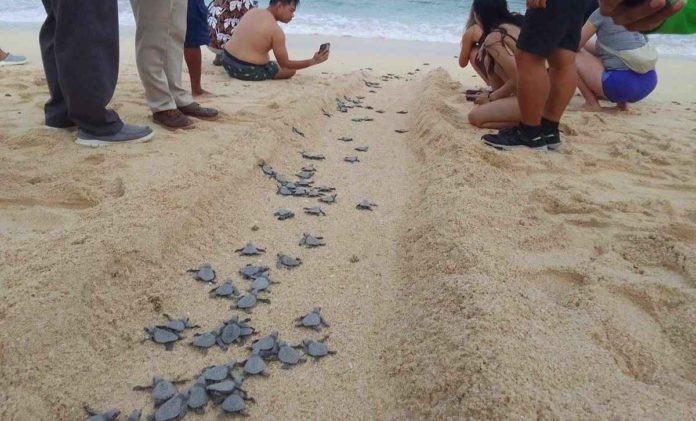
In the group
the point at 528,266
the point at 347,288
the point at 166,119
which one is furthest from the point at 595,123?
the point at 166,119

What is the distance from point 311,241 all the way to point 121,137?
151cm

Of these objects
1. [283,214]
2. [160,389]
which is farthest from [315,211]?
[160,389]

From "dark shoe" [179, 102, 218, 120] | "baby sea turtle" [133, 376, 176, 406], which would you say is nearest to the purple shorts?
"dark shoe" [179, 102, 218, 120]

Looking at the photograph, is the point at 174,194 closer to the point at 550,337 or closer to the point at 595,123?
the point at 550,337

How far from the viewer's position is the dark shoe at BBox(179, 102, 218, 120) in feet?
11.7

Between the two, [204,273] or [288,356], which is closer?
[288,356]

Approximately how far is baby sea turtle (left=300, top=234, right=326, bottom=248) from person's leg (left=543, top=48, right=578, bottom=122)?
6.27 feet

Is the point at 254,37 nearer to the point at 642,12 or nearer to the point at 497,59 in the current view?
the point at 497,59

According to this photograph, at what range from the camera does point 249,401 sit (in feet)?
4.37

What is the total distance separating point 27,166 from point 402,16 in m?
11.1

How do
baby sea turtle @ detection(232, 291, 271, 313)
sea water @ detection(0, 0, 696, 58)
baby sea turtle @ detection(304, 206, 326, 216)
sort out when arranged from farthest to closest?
1. sea water @ detection(0, 0, 696, 58)
2. baby sea turtle @ detection(304, 206, 326, 216)
3. baby sea turtle @ detection(232, 291, 271, 313)

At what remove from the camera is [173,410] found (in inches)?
50.1

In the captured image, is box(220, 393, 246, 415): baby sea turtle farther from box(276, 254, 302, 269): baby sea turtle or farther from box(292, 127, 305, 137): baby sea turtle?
box(292, 127, 305, 137): baby sea turtle

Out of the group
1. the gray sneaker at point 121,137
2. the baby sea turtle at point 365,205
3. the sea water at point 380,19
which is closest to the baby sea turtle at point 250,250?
the baby sea turtle at point 365,205
